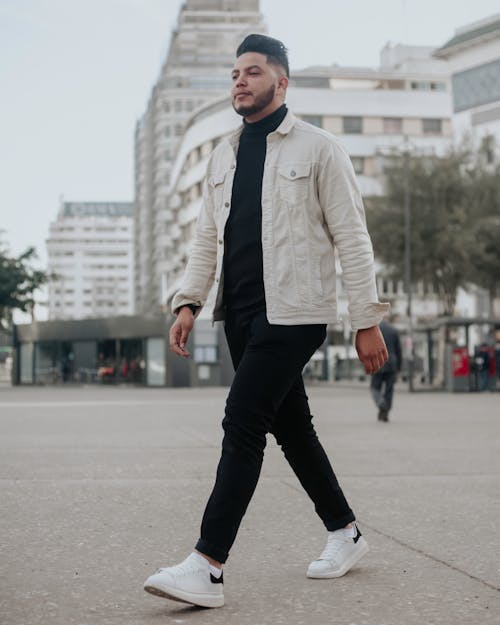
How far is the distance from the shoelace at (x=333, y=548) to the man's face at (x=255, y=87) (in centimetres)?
163

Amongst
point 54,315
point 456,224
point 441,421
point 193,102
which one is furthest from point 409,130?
point 54,315

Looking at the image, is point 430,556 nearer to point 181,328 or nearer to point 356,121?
point 181,328

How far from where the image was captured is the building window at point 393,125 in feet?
247

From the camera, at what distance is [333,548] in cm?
449

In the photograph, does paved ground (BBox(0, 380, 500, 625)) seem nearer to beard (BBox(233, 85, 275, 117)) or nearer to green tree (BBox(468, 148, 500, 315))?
beard (BBox(233, 85, 275, 117))

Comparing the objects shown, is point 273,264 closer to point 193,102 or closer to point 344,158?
point 344,158

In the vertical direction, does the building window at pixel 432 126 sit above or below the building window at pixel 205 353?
above

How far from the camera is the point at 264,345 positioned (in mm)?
4176

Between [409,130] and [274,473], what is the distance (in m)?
68.6

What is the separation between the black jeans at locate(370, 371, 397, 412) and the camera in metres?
17.6

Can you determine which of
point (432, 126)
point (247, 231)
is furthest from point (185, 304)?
point (432, 126)

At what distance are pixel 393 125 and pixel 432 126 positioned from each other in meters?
2.93

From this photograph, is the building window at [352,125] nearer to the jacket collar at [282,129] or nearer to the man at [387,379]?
the man at [387,379]

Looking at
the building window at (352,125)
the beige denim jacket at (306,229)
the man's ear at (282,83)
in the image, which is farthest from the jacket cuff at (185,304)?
the building window at (352,125)
